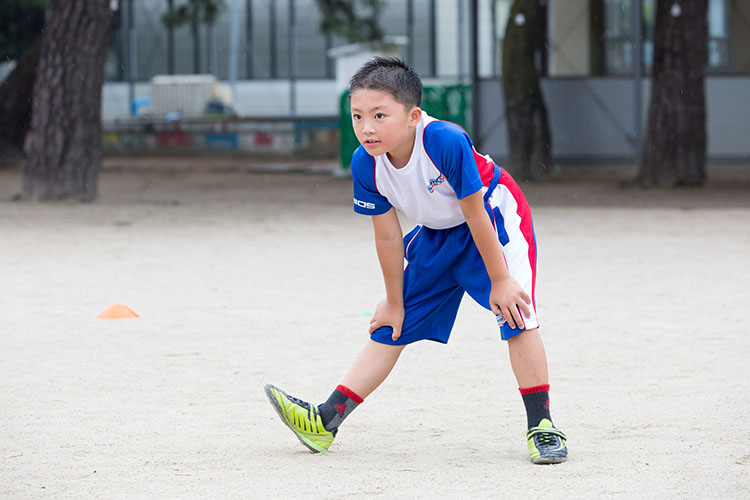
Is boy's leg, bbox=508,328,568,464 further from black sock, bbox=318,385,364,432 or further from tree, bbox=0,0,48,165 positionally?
tree, bbox=0,0,48,165

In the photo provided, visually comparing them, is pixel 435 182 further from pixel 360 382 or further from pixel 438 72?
pixel 438 72

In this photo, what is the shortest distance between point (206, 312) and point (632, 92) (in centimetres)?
1333

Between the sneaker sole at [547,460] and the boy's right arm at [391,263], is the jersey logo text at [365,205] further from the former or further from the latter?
the sneaker sole at [547,460]

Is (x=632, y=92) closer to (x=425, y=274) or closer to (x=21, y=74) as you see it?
(x=21, y=74)

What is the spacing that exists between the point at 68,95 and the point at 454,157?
10.3 meters

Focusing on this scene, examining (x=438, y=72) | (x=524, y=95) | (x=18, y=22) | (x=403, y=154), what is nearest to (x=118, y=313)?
(x=403, y=154)

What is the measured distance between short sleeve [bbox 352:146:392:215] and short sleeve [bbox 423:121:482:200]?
0.22 meters

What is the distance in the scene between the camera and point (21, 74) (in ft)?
69.4

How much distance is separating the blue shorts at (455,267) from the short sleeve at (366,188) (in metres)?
0.21

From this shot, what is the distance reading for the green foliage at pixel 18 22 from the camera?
2517cm

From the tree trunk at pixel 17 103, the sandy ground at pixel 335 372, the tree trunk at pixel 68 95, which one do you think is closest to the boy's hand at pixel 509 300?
the sandy ground at pixel 335 372

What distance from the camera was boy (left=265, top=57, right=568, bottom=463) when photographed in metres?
3.37

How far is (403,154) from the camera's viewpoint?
345cm

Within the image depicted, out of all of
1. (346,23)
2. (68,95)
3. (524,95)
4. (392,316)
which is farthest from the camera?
(346,23)
